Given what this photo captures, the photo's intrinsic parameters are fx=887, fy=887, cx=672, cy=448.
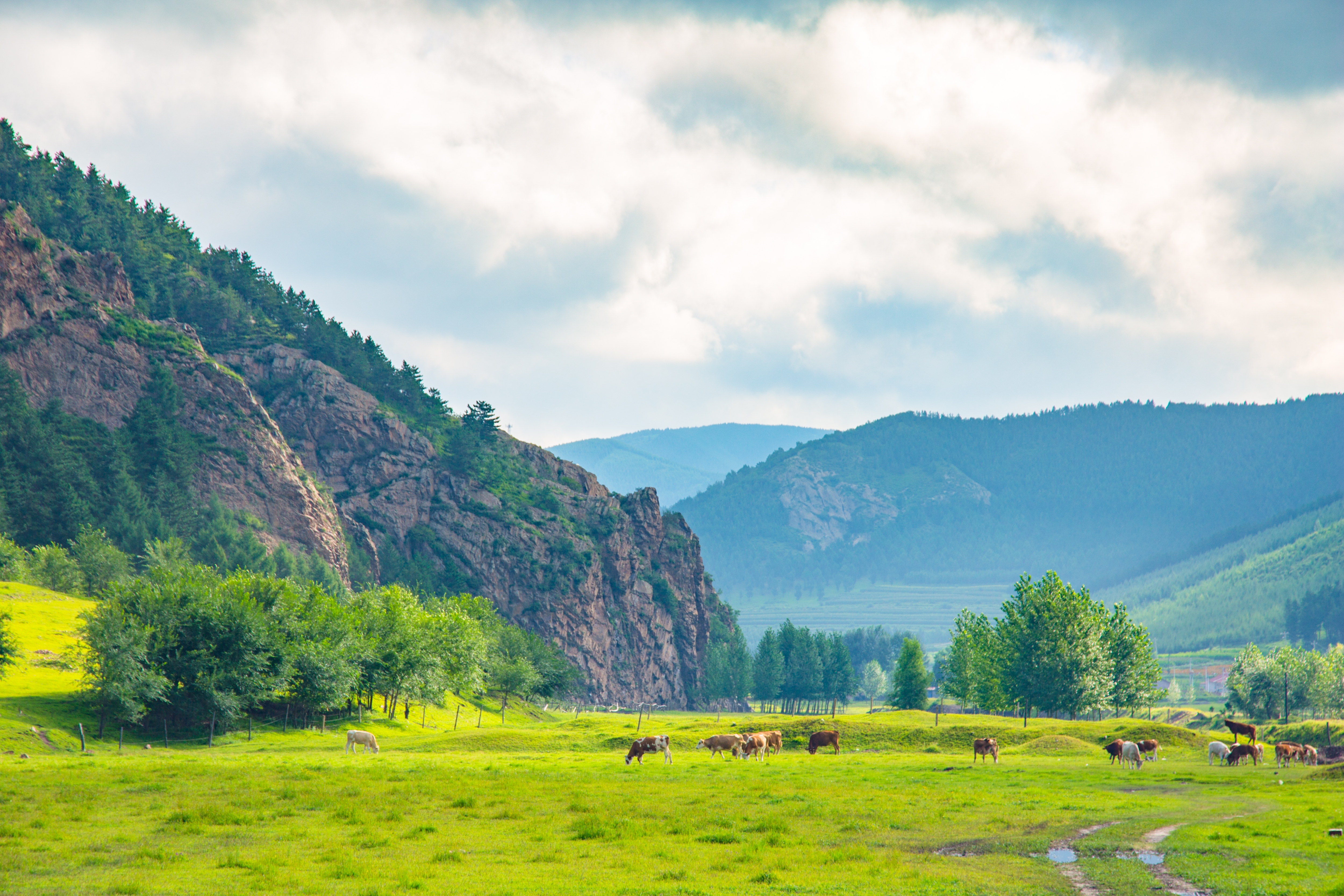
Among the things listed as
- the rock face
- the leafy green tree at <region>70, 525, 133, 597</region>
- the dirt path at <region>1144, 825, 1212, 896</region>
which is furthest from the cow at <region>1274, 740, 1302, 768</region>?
the rock face

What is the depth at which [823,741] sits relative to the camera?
74.5 meters

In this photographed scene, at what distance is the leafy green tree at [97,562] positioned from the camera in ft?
433

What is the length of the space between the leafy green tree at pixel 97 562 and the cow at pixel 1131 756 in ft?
409

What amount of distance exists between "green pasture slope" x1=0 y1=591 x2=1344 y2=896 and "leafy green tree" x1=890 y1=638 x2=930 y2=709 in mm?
95908

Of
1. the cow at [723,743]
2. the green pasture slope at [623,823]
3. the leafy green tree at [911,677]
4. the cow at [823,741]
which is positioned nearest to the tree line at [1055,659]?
the leafy green tree at [911,677]

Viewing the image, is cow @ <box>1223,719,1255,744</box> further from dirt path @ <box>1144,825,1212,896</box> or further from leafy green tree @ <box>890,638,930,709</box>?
Answer: leafy green tree @ <box>890,638,930,709</box>

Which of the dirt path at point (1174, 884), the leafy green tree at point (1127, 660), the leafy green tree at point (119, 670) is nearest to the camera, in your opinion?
the dirt path at point (1174, 884)

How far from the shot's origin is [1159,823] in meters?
36.0

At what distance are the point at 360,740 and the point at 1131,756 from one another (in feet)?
191

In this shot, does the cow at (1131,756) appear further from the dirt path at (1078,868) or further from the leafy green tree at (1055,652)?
the leafy green tree at (1055,652)

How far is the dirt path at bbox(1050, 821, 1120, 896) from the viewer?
2466 centimetres

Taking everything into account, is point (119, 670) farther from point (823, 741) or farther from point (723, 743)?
point (823, 741)

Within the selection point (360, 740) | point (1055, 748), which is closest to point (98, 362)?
point (360, 740)

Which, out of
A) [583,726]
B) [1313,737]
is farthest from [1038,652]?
[583,726]
